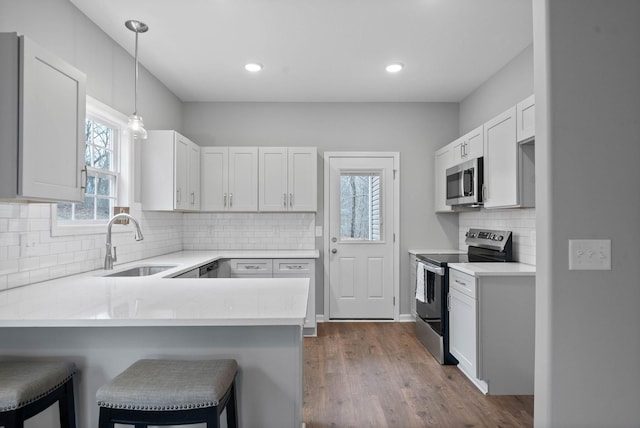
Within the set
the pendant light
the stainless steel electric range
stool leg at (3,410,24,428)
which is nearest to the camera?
stool leg at (3,410,24,428)

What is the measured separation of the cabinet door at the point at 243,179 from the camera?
427 cm

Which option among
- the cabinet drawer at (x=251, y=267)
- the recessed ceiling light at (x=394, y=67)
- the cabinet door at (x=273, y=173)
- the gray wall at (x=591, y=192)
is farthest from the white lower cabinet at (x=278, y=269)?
the gray wall at (x=591, y=192)

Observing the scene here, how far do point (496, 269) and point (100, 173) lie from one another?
3.16 m

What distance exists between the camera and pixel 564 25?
143cm

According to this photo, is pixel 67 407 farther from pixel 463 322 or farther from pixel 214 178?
pixel 214 178

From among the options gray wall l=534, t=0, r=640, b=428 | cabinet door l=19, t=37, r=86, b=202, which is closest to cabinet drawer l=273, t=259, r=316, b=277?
cabinet door l=19, t=37, r=86, b=202

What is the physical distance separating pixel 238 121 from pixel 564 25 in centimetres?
375

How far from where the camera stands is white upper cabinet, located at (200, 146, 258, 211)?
4.28m

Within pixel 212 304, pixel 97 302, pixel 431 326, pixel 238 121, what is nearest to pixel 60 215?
pixel 97 302

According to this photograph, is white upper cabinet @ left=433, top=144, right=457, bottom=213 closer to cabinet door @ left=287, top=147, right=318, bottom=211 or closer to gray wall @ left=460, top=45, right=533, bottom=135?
gray wall @ left=460, top=45, right=533, bottom=135

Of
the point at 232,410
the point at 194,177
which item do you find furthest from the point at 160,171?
the point at 232,410

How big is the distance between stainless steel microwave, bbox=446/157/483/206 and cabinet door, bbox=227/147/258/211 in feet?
7.02

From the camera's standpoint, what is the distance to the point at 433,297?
3.45 metres

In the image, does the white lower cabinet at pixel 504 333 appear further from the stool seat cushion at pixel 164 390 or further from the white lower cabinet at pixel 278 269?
the stool seat cushion at pixel 164 390
